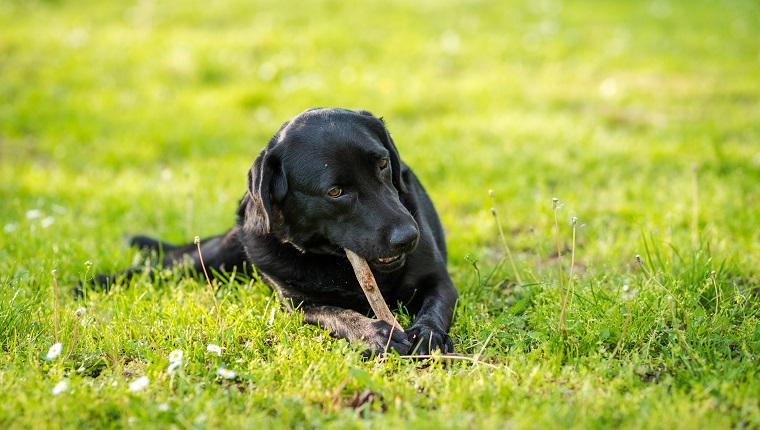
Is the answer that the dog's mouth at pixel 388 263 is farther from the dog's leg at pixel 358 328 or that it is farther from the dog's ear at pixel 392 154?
the dog's ear at pixel 392 154

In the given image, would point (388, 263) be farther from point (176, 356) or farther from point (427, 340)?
point (176, 356)

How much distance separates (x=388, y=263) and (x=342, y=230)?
26cm

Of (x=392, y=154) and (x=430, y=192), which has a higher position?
(x=392, y=154)

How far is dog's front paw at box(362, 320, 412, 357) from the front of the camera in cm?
298

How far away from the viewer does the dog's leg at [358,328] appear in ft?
9.85

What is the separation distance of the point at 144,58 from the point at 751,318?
8070 mm

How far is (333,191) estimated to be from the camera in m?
3.23

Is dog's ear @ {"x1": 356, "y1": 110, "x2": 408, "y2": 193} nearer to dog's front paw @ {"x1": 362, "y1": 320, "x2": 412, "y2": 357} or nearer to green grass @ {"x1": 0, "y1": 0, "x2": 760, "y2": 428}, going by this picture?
green grass @ {"x1": 0, "y1": 0, "x2": 760, "y2": 428}

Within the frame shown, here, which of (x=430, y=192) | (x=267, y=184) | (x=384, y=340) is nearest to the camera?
(x=384, y=340)

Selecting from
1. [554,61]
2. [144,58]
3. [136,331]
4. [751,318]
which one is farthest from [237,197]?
[554,61]

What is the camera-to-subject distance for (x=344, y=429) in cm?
240

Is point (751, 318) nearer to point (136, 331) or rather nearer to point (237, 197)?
point (136, 331)

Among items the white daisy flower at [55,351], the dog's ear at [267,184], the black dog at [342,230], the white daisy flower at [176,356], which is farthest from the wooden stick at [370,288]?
the white daisy flower at [55,351]

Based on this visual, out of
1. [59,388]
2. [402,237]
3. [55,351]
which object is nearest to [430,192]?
[402,237]
